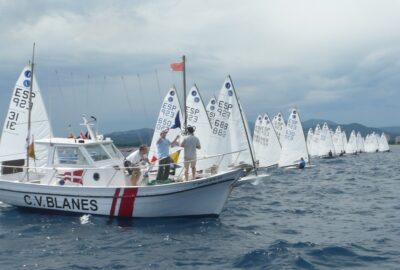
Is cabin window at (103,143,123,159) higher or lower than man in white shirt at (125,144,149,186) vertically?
higher

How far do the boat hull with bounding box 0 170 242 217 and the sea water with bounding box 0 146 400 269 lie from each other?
1.08ft

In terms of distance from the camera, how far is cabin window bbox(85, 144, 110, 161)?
17.9 m

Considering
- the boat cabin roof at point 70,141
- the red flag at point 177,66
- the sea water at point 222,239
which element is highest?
the red flag at point 177,66

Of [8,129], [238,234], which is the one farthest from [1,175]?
[238,234]

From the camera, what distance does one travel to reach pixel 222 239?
539 inches

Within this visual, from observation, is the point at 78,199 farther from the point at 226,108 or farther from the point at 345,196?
the point at 226,108

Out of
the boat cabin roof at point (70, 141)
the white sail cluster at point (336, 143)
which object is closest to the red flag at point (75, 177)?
the boat cabin roof at point (70, 141)

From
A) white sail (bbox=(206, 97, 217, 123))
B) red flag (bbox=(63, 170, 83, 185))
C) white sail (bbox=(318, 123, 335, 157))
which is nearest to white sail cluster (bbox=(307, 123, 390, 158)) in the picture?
white sail (bbox=(318, 123, 335, 157))

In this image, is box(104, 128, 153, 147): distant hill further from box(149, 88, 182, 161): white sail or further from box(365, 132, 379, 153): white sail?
box(365, 132, 379, 153): white sail

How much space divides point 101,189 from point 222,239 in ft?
16.6

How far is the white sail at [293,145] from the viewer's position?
44188 mm

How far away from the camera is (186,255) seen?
1211 cm

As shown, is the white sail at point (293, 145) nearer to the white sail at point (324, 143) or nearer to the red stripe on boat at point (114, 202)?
the red stripe on boat at point (114, 202)

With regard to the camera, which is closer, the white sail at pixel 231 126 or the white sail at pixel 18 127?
the white sail at pixel 18 127
